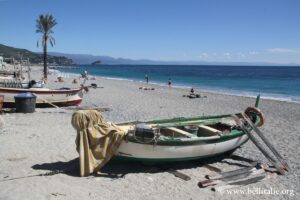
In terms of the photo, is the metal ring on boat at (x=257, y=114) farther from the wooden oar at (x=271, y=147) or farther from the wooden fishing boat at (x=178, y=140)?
the wooden oar at (x=271, y=147)

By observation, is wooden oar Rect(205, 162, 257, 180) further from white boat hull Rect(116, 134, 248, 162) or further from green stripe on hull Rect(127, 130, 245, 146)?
green stripe on hull Rect(127, 130, 245, 146)

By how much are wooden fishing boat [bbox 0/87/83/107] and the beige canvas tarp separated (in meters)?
8.31

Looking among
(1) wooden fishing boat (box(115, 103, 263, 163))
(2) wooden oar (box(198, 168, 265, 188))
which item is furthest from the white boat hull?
(2) wooden oar (box(198, 168, 265, 188))

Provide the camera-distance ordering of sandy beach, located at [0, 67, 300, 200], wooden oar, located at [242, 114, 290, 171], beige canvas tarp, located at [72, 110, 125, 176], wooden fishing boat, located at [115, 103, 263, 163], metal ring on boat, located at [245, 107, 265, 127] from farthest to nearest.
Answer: metal ring on boat, located at [245, 107, 265, 127] → wooden oar, located at [242, 114, 290, 171] → wooden fishing boat, located at [115, 103, 263, 163] → beige canvas tarp, located at [72, 110, 125, 176] → sandy beach, located at [0, 67, 300, 200]

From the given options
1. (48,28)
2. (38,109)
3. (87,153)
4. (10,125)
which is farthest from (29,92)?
(48,28)

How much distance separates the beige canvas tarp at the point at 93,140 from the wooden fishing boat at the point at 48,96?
8309 mm

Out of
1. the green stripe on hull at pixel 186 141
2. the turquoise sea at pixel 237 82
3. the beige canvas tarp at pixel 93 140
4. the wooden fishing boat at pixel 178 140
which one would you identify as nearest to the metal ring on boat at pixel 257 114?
the wooden fishing boat at pixel 178 140

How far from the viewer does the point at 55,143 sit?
33.7 ft

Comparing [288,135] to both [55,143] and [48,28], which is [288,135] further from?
[48,28]

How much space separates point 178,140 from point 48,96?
10833 mm

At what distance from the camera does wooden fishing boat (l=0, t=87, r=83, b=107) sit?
52.1 ft

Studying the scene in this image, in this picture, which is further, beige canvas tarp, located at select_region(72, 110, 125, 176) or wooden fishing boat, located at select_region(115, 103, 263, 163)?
wooden fishing boat, located at select_region(115, 103, 263, 163)

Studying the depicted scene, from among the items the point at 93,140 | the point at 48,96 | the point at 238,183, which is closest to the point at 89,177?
the point at 93,140

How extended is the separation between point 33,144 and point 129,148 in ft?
12.0
